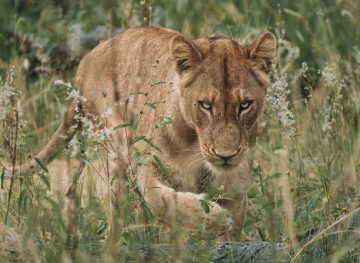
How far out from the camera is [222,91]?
5.39 meters

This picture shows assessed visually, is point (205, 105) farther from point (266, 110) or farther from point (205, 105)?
point (266, 110)

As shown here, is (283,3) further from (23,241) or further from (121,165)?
(23,241)

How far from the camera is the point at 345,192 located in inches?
212

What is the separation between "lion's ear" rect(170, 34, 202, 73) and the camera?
5.62m

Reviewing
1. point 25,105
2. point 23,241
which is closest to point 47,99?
point 25,105

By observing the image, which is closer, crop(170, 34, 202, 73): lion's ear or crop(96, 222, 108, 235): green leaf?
crop(96, 222, 108, 235): green leaf

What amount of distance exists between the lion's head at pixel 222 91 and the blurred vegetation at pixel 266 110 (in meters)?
0.17

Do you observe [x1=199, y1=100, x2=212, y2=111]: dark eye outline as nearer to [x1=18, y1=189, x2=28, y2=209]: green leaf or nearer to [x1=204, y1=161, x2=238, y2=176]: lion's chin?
[x1=204, y1=161, x2=238, y2=176]: lion's chin

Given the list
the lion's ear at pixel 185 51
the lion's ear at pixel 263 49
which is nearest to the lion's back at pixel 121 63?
the lion's ear at pixel 185 51

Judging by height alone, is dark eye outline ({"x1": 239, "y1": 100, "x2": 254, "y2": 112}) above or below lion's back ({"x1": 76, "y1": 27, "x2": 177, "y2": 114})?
below

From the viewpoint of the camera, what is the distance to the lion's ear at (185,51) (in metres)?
5.62

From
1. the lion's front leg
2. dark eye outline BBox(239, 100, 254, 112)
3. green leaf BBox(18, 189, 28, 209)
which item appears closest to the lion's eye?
dark eye outline BBox(239, 100, 254, 112)

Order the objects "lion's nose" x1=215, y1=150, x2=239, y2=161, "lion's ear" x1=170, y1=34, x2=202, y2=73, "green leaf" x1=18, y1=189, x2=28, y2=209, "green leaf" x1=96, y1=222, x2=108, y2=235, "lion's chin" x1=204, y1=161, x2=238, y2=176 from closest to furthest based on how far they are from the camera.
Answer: "green leaf" x1=18, y1=189, x2=28, y2=209, "green leaf" x1=96, y1=222, x2=108, y2=235, "lion's nose" x1=215, y1=150, x2=239, y2=161, "lion's chin" x1=204, y1=161, x2=238, y2=176, "lion's ear" x1=170, y1=34, x2=202, y2=73

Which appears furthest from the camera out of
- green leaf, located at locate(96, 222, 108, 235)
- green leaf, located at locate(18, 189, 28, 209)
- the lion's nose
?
the lion's nose
